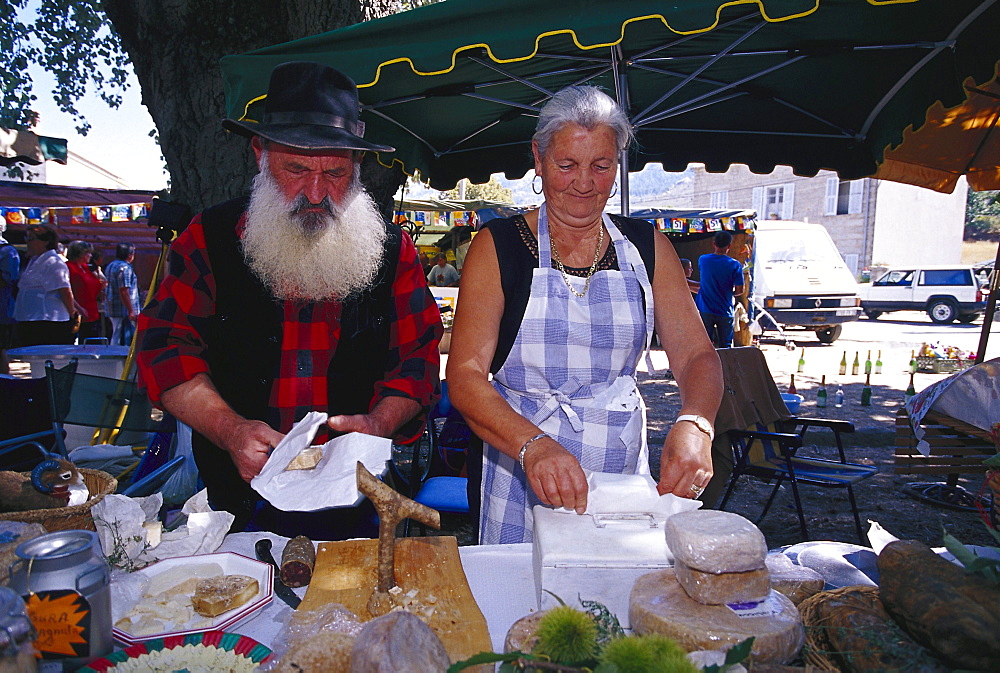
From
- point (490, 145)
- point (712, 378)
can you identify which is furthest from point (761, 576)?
point (490, 145)

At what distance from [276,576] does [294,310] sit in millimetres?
866

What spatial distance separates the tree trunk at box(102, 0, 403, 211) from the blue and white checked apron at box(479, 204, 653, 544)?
2.68 meters

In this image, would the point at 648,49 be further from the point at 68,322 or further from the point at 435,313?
the point at 68,322

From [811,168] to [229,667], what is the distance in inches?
188

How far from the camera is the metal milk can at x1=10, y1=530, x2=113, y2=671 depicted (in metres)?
0.96

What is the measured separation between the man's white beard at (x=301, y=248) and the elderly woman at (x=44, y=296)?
715 centimetres

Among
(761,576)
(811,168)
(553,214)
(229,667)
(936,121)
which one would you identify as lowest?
(229,667)

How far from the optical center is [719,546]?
1.05m

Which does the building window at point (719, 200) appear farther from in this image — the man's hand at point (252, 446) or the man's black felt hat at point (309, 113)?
the man's hand at point (252, 446)

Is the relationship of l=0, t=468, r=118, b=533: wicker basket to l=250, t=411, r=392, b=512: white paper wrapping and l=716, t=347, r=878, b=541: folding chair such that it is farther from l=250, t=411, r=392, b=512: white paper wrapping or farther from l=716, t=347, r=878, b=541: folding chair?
l=716, t=347, r=878, b=541: folding chair

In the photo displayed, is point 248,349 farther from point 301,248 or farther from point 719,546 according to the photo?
point 719,546

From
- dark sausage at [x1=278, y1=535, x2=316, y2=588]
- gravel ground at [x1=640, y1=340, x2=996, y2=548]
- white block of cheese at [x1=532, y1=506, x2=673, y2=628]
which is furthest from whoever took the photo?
gravel ground at [x1=640, y1=340, x2=996, y2=548]

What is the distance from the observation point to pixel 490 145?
4828 mm

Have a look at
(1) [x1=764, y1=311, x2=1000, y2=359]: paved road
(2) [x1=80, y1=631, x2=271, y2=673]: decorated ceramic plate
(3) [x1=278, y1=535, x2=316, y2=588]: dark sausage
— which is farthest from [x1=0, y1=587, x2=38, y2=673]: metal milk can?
(1) [x1=764, y1=311, x2=1000, y2=359]: paved road
